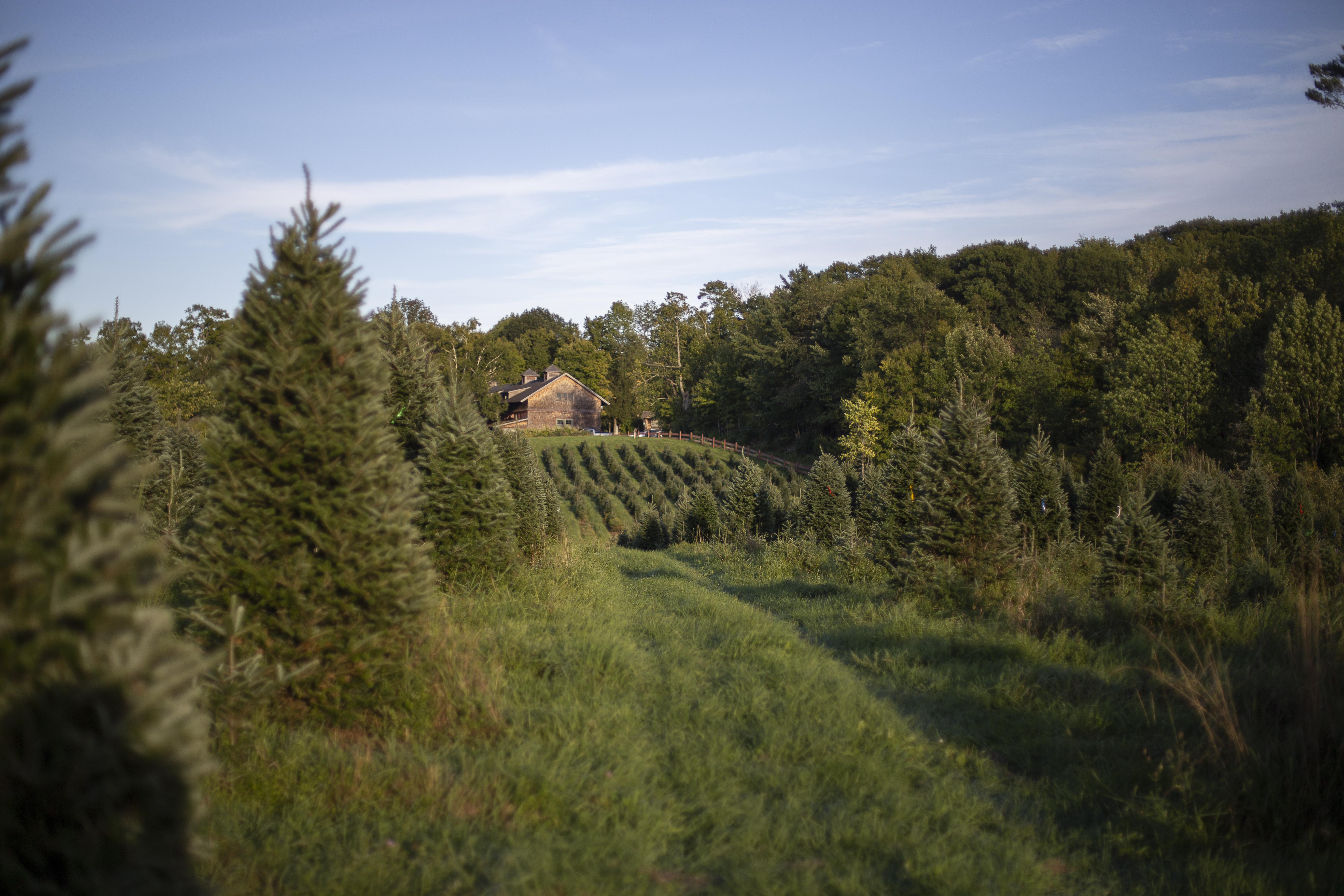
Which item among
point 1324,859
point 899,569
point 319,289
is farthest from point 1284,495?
point 319,289

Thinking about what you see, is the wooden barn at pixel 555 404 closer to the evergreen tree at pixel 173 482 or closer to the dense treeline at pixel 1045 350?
the dense treeline at pixel 1045 350

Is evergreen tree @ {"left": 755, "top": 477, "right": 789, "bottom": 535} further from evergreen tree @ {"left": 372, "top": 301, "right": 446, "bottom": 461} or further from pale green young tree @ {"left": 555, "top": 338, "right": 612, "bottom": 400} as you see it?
pale green young tree @ {"left": 555, "top": 338, "right": 612, "bottom": 400}

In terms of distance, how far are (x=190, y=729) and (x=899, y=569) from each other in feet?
31.9

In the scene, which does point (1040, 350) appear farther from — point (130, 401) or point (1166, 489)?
point (130, 401)

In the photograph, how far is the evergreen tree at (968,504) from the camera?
10555mm

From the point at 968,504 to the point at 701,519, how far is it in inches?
708

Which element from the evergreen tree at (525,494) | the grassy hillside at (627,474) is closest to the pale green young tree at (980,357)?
the grassy hillside at (627,474)

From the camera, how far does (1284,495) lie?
19047mm

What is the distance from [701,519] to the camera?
28250mm

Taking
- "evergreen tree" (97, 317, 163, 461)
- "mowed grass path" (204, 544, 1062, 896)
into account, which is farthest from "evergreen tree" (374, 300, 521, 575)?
"evergreen tree" (97, 317, 163, 461)

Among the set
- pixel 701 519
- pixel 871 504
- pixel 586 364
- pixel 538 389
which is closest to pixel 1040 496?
pixel 871 504

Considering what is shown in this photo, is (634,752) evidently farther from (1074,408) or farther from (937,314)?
(937,314)

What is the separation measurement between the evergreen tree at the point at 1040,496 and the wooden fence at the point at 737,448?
108 feet

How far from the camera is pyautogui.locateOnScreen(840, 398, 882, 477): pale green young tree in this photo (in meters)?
50.5
